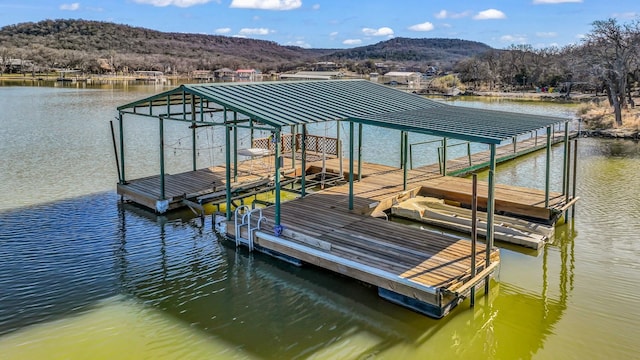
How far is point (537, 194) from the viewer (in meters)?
12.9

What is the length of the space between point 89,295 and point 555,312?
743 cm

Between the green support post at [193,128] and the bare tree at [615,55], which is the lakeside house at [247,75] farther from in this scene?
the green support post at [193,128]

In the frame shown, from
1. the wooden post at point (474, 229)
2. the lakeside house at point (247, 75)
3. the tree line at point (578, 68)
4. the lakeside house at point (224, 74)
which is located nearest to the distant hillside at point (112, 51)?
the lakeside house at point (224, 74)

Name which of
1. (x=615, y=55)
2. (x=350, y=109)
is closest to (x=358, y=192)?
(x=350, y=109)

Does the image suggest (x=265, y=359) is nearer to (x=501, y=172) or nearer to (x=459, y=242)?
(x=459, y=242)

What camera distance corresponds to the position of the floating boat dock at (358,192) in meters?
8.22

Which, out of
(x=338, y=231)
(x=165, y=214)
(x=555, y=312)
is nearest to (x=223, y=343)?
(x=338, y=231)

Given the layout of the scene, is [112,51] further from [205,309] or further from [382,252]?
Result: [382,252]

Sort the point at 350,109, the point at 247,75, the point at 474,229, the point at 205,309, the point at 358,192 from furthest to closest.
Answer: the point at 247,75 < the point at 358,192 < the point at 350,109 < the point at 205,309 < the point at 474,229

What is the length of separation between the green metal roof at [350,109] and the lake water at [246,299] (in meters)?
2.63

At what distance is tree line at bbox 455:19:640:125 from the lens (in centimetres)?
2841

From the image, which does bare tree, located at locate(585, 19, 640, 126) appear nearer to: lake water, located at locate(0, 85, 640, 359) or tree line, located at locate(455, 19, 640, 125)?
tree line, located at locate(455, 19, 640, 125)

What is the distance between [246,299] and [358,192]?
5.06 m

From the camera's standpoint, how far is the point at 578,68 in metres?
34.6
